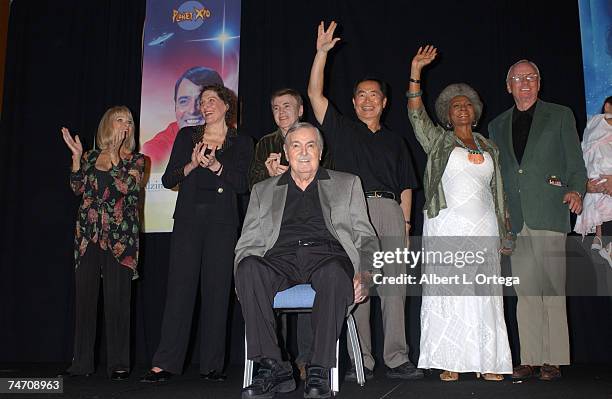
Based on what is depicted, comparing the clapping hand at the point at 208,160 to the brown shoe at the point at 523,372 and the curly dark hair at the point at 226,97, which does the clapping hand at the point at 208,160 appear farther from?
the brown shoe at the point at 523,372

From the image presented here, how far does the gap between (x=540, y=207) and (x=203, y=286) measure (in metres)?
1.90

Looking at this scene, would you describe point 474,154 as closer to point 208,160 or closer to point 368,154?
point 368,154

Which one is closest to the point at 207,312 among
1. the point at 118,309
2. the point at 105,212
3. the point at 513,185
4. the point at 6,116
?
the point at 118,309

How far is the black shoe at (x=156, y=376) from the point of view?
3.03 meters

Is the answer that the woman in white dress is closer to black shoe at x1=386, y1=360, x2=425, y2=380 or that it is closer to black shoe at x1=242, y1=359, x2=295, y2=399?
black shoe at x1=386, y1=360, x2=425, y2=380

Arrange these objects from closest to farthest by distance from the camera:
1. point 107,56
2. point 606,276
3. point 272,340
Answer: point 272,340 < point 606,276 < point 107,56

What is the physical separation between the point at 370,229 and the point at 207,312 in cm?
106

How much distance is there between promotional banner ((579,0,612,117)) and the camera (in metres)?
4.33

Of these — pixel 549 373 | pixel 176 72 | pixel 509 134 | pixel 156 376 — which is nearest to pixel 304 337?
pixel 156 376

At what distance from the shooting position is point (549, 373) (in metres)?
3.07

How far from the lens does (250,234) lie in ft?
8.81

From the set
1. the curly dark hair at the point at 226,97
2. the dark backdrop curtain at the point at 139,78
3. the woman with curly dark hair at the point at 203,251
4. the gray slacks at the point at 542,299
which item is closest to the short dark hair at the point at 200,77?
the dark backdrop curtain at the point at 139,78

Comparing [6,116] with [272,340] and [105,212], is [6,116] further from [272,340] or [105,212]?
[272,340]

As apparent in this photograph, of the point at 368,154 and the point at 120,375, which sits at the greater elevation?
the point at 368,154
